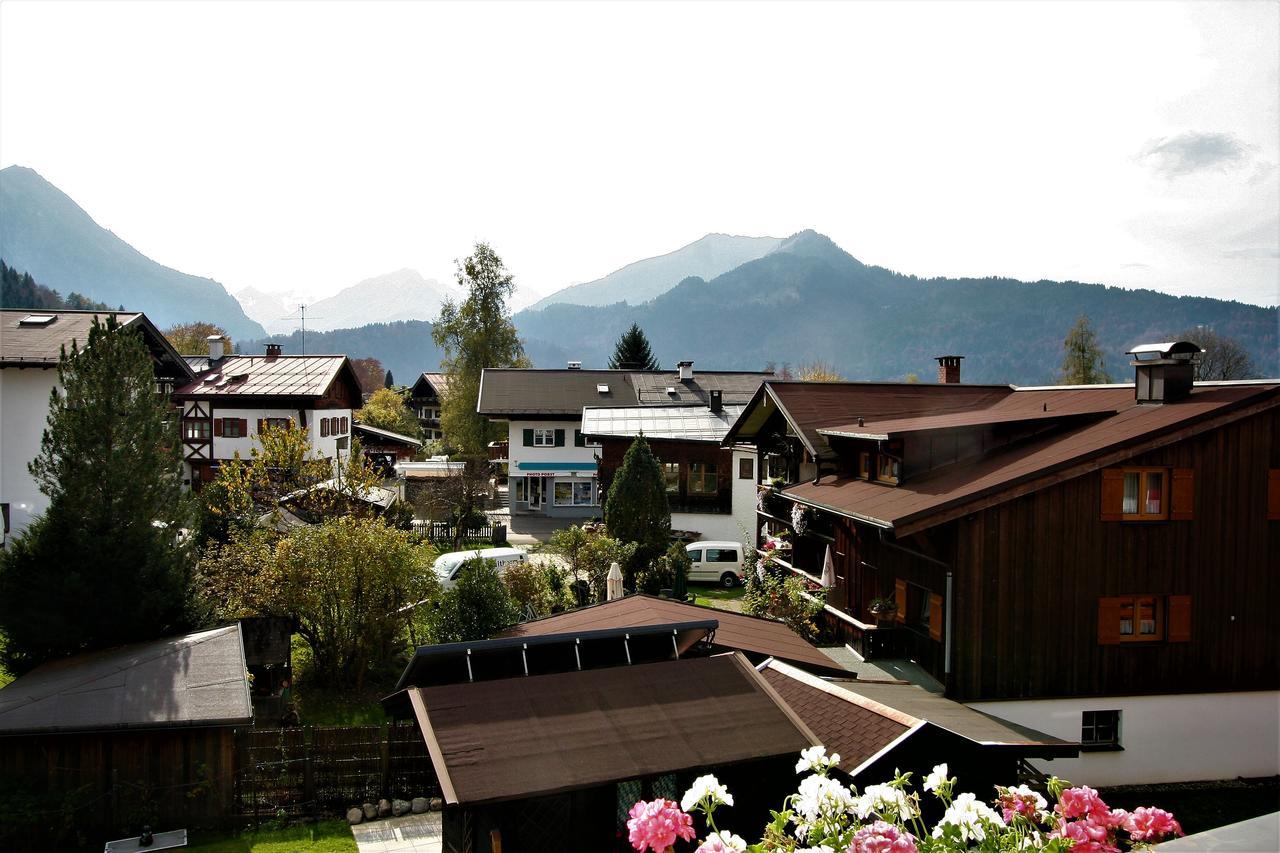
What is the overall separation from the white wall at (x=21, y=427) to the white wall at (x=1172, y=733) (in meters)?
24.8

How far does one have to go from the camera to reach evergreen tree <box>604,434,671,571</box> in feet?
89.1

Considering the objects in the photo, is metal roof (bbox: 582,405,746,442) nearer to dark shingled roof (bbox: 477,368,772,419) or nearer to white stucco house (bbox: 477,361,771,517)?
white stucco house (bbox: 477,361,771,517)

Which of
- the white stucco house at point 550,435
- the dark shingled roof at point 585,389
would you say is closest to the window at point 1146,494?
the white stucco house at point 550,435

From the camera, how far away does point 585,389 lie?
47.1 meters

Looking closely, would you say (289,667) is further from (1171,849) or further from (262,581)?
(1171,849)

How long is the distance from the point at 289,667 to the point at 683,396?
33.0 m

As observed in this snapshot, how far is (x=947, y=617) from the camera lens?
14.5m

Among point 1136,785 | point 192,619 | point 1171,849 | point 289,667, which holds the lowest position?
point 1136,785

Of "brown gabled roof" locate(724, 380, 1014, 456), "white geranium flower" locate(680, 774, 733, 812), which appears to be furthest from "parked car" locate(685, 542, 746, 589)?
"white geranium flower" locate(680, 774, 733, 812)

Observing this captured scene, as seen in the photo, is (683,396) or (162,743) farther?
(683,396)

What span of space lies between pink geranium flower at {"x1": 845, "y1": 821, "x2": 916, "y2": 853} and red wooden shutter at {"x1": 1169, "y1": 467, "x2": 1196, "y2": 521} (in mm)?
13849

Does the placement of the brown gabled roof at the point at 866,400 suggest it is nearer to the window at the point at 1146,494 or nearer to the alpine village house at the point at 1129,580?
the alpine village house at the point at 1129,580

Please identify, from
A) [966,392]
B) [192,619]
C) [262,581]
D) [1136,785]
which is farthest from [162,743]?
[966,392]

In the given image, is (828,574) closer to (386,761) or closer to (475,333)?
(386,761)
